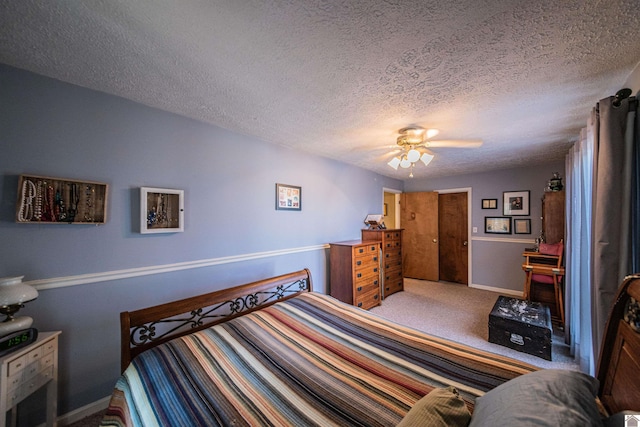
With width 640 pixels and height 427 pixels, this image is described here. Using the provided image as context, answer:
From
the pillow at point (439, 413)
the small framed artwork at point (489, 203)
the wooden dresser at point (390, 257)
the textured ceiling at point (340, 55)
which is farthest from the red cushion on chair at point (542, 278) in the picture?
the pillow at point (439, 413)

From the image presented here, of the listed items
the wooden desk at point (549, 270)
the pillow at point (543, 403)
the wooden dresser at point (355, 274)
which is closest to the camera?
the pillow at point (543, 403)

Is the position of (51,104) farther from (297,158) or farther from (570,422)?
(570,422)

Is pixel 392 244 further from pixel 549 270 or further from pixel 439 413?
pixel 439 413

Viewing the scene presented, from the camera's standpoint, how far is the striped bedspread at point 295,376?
908 millimetres

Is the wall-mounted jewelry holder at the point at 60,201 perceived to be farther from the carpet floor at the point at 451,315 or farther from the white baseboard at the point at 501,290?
the white baseboard at the point at 501,290

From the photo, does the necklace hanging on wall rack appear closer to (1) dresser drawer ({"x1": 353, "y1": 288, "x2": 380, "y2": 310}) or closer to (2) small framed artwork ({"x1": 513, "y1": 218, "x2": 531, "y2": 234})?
(1) dresser drawer ({"x1": 353, "y1": 288, "x2": 380, "y2": 310})

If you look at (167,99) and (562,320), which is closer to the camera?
(167,99)

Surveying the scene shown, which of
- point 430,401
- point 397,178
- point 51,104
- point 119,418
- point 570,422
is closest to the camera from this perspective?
point 570,422

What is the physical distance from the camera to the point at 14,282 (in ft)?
4.21

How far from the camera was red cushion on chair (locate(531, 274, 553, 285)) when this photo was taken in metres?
3.12

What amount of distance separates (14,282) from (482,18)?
2927mm

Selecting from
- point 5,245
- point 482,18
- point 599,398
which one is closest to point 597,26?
point 482,18

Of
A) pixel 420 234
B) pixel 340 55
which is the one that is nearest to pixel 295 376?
pixel 340 55

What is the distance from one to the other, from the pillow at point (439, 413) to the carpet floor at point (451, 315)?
2284mm
